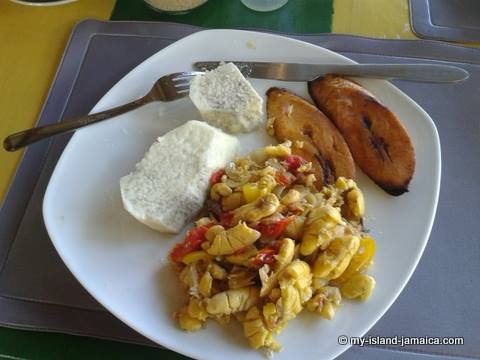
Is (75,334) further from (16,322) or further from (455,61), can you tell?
(455,61)

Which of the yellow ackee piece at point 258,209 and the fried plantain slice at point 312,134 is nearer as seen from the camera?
the yellow ackee piece at point 258,209

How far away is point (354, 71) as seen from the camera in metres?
1.02

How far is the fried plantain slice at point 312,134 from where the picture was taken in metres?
0.93

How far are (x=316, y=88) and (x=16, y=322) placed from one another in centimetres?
68

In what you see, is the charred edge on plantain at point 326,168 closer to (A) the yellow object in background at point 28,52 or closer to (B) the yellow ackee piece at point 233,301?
(B) the yellow ackee piece at point 233,301

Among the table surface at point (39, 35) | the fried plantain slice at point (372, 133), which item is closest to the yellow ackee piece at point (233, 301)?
the fried plantain slice at point (372, 133)

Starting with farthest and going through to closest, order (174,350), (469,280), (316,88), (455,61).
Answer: (455,61) → (316,88) → (469,280) → (174,350)

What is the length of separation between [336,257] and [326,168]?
209 millimetres

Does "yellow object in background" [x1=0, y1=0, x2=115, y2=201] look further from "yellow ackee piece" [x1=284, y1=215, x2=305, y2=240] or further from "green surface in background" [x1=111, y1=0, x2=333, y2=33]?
"yellow ackee piece" [x1=284, y1=215, x2=305, y2=240]

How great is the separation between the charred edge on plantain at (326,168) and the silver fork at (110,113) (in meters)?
0.29

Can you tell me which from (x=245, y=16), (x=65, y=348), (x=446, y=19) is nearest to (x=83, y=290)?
(x=65, y=348)

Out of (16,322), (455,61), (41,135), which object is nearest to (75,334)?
(16,322)

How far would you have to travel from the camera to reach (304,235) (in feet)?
2.61

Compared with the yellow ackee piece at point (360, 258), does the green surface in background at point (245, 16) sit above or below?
above
